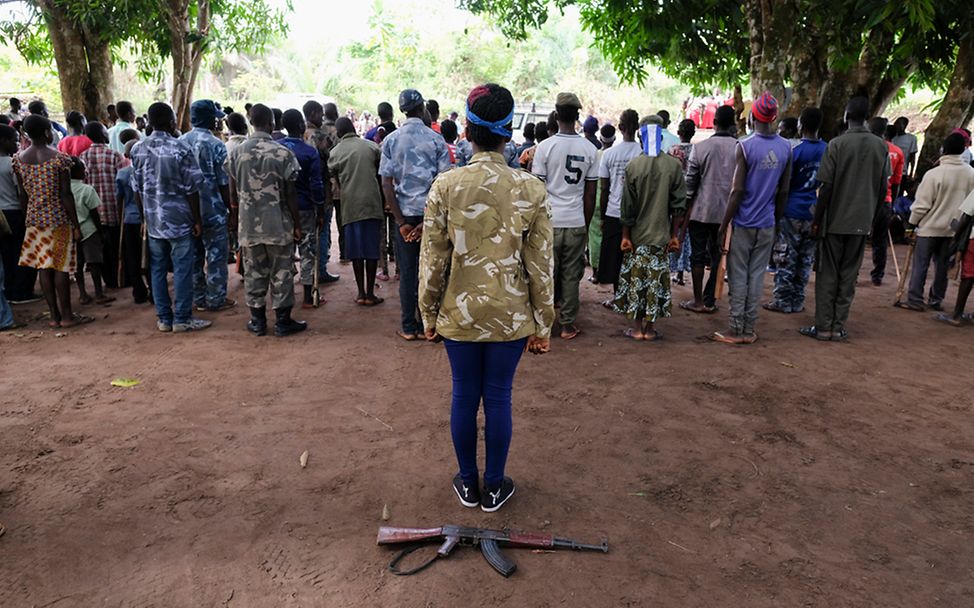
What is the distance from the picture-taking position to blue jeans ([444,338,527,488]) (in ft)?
9.09

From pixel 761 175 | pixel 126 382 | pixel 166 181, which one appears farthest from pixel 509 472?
pixel 166 181

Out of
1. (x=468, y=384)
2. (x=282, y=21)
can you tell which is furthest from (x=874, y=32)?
(x=282, y=21)

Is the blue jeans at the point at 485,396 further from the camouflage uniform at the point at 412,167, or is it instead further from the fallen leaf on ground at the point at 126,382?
the fallen leaf on ground at the point at 126,382

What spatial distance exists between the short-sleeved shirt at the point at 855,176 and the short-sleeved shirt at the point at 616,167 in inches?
62.9

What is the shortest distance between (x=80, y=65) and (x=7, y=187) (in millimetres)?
4774

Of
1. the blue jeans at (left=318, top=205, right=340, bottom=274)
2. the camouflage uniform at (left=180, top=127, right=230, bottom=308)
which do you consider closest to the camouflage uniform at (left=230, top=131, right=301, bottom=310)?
the camouflage uniform at (left=180, top=127, right=230, bottom=308)

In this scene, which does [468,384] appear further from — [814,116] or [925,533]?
[814,116]

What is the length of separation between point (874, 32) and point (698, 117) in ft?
40.5

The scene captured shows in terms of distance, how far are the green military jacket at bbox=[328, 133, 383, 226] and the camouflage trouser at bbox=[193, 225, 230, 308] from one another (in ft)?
4.21

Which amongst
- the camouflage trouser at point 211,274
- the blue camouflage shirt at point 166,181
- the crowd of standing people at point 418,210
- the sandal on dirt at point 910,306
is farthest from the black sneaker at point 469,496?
the sandal on dirt at point 910,306

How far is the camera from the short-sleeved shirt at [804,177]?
5923 millimetres

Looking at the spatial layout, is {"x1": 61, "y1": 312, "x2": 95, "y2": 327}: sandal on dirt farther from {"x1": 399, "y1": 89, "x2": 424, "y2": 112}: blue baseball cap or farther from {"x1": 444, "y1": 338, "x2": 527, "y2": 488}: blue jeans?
{"x1": 444, "y1": 338, "x2": 527, "y2": 488}: blue jeans

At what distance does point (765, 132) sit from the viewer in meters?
5.06

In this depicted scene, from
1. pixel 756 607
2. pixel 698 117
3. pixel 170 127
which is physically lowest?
pixel 756 607
